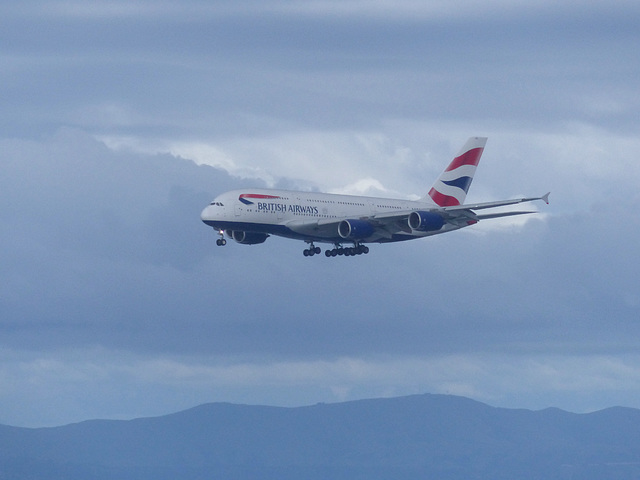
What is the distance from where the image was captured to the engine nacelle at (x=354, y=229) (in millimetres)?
128125

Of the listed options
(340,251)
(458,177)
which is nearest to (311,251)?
(340,251)

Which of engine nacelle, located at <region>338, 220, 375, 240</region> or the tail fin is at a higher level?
the tail fin

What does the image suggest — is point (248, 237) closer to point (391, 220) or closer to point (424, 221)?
point (391, 220)

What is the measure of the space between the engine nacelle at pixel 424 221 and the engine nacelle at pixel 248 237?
14.9 meters

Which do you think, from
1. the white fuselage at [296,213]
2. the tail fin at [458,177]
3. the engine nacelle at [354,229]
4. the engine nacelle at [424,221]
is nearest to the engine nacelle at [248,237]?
the white fuselage at [296,213]

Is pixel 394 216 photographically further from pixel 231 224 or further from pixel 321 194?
pixel 231 224

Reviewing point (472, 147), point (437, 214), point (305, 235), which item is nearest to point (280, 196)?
point (305, 235)

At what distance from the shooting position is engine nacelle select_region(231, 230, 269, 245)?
133 metres

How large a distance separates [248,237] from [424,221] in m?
18.1

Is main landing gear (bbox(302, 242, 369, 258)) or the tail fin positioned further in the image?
the tail fin

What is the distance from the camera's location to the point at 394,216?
425ft

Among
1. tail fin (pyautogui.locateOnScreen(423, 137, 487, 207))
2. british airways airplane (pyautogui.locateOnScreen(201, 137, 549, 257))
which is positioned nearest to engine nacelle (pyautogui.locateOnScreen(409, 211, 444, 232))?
british airways airplane (pyautogui.locateOnScreen(201, 137, 549, 257))

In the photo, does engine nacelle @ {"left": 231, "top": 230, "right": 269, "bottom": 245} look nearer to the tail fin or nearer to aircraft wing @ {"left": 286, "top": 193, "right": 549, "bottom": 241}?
aircraft wing @ {"left": 286, "top": 193, "right": 549, "bottom": 241}

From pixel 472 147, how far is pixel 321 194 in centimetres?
3133
